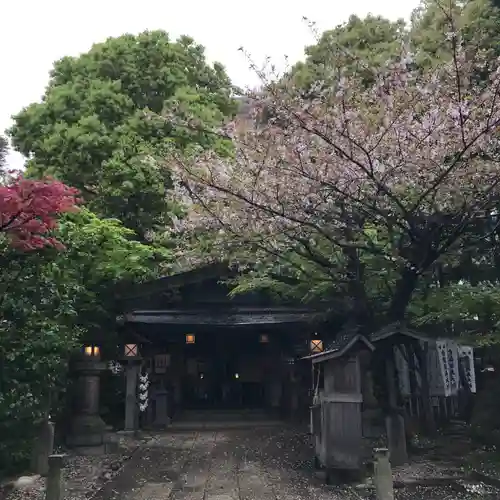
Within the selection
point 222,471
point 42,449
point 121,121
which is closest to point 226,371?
point 121,121

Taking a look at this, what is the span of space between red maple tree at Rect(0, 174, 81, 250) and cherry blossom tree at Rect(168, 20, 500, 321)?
249 cm

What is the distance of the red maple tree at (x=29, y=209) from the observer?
322 inches

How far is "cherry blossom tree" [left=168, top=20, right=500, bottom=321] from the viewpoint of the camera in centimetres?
884

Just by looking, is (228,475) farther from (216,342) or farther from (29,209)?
(216,342)

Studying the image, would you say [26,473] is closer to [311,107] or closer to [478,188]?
[311,107]

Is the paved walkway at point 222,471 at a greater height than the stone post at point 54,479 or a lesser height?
lesser

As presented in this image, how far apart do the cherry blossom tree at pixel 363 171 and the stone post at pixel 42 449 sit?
4857 mm

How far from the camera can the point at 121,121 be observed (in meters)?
21.1

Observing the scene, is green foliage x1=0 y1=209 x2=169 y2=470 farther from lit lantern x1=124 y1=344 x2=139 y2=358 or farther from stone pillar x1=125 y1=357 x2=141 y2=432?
lit lantern x1=124 y1=344 x2=139 y2=358

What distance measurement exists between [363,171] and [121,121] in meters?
14.2

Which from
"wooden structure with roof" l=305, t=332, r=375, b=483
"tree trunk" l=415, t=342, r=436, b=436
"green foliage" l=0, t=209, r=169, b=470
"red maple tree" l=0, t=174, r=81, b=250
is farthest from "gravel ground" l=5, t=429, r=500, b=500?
"red maple tree" l=0, t=174, r=81, b=250

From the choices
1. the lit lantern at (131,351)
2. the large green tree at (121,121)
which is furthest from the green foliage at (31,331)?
the large green tree at (121,121)

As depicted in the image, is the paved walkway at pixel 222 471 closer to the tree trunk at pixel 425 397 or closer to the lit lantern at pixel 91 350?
the lit lantern at pixel 91 350

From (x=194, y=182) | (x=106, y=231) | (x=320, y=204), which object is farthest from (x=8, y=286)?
(x=106, y=231)
